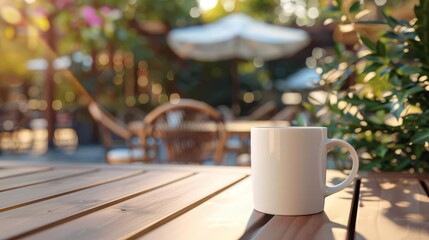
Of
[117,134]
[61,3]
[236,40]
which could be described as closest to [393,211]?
[117,134]

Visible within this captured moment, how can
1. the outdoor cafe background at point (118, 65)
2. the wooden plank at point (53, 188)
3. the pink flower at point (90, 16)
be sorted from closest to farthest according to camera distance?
the wooden plank at point (53, 188), the pink flower at point (90, 16), the outdoor cafe background at point (118, 65)

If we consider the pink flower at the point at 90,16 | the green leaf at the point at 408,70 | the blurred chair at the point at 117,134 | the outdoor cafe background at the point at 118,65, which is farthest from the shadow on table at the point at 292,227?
the pink flower at the point at 90,16

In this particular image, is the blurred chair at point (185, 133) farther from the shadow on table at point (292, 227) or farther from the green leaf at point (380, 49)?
the shadow on table at point (292, 227)

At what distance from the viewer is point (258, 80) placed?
11039mm

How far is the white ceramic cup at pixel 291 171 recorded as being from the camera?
1.97 ft

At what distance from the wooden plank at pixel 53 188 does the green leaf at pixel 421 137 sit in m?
0.53

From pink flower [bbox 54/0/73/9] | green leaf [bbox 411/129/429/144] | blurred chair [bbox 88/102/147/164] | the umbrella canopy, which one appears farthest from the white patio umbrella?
green leaf [bbox 411/129/429/144]

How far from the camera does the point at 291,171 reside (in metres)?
0.60

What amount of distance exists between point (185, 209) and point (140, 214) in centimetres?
6

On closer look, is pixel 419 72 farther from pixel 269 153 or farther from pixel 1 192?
pixel 1 192

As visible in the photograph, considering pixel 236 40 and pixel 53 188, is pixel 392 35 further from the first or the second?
pixel 236 40

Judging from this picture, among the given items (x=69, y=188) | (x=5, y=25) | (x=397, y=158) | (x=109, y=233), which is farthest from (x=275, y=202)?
(x=5, y=25)

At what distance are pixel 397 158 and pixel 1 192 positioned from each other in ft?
2.45

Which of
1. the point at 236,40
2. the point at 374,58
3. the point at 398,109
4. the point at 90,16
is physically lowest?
the point at 398,109
